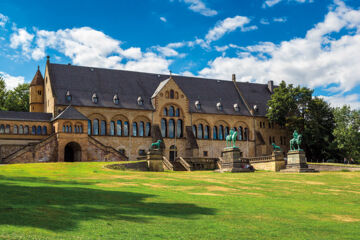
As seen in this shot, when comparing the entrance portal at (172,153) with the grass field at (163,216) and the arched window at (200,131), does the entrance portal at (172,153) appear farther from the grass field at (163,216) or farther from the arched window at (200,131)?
the grass field at (163,216)

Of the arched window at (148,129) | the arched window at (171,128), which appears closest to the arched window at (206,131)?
the arched window at (171,128)

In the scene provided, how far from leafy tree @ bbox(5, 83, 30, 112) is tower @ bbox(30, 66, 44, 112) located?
31.9 ft

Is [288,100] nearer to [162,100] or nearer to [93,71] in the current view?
[162,100]

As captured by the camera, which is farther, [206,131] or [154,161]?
[206,131]

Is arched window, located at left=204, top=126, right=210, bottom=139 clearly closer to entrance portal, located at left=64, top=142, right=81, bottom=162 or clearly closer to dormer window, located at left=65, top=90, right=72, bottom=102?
dormer window, located at left=65, top=90, right=72, bottom=102

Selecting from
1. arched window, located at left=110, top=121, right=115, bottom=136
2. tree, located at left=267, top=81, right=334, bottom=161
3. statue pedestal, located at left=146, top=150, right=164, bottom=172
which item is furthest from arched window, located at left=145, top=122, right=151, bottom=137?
tree, located at left=267, top=81, right=334, bottom=161

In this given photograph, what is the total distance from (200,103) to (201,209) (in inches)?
2409

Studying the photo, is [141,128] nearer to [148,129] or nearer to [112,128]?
[148,129]

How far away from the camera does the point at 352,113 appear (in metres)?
76.8

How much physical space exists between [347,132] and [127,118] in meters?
39.7

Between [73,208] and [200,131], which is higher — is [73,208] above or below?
below

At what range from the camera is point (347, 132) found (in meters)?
73.2

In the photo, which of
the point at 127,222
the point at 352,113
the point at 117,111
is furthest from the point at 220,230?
the point at 352,113

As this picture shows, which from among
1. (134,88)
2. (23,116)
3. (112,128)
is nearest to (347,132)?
(134,88)
